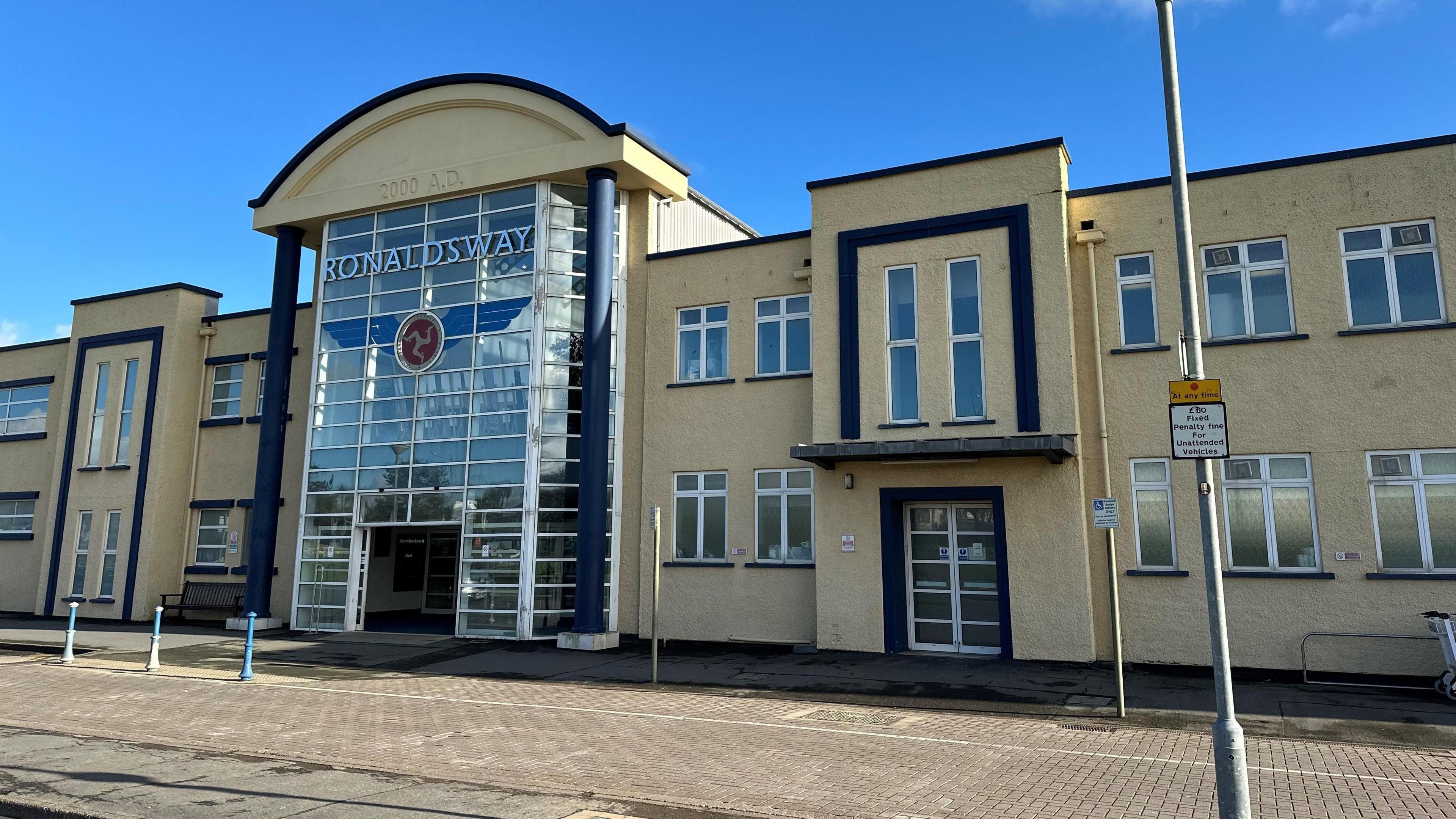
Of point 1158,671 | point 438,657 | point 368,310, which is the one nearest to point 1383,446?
point 1158,671

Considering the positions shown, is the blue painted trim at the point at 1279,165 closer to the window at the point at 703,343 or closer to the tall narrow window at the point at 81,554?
the window at the point at 703,343

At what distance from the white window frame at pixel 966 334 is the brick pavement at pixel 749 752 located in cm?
584

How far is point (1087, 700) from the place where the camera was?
1186 centimetres

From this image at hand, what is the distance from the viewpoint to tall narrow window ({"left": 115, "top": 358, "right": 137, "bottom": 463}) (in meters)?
24.7

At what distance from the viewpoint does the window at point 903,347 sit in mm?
16234

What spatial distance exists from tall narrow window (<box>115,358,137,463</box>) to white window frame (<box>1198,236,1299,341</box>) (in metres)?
24.7

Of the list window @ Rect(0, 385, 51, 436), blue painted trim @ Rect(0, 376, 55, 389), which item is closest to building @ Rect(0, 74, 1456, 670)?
blue painted trim @ Rect(0, 376, 55, 389)

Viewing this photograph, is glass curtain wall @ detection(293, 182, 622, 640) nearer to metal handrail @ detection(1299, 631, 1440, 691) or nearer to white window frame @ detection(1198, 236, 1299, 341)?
white window frame @ detection(1198, 236, 1299, 341)

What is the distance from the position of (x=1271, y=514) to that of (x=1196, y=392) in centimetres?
873

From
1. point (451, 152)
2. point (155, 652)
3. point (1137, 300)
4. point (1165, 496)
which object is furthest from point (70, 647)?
point (1137, 300)

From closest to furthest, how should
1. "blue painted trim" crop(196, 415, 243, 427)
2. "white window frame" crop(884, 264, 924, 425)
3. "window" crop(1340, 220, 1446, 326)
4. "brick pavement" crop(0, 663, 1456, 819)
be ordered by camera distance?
"brick pavement" crop(0, 663, 1456, 819), "window" crop(1340, 220, 1446, 326), "white window frame" crop(884, 264, 924, 425), "blue painted trim" crop(196, 415, 243, 427)

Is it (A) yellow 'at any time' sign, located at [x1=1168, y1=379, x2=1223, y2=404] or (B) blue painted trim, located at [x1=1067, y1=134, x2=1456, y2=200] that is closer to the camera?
(A) yellow 'at any time' sign, located at [x1=1168, y1=379, x2=1223, y2=404]

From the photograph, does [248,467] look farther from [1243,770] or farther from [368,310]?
[1243,770]

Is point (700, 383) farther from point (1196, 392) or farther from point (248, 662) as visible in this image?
point (1196, 392)
